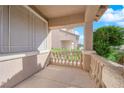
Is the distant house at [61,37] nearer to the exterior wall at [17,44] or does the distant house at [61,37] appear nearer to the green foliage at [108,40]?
the green foliage at [108,40]

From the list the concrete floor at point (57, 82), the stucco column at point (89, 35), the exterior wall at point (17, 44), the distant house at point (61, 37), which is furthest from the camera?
the distant house at point (61, 37)

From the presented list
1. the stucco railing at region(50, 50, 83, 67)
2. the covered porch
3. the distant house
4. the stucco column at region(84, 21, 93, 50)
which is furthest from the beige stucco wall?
the distant house

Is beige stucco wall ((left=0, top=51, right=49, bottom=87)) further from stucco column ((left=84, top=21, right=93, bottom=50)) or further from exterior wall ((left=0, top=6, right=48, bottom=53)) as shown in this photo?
stucco column ((left=84, top=21, right=93, bottom=50))

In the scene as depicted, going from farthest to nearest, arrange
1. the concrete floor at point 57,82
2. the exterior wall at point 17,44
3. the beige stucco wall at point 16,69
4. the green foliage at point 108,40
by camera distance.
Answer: the green foliage at point 108,40
the concrete floor at point 57,82
the exterior wall at point 17,44
the beige stucco wall at point 16,69

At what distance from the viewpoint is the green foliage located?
318 inches

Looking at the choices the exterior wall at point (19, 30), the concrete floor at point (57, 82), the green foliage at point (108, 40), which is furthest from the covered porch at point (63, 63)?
the green foliage at point (108, 40)

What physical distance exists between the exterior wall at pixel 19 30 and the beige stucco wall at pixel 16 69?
10.7 inches

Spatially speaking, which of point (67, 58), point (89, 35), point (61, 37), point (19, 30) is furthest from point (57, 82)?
point (61, 37)

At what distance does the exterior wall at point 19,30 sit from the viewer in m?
2.85

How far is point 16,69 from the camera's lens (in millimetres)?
→ 3152

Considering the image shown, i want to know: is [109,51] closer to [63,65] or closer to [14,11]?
[63,65]

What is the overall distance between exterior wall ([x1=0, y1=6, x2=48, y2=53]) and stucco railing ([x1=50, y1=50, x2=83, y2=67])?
4.23ft

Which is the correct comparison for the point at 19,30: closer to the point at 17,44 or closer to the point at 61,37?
the point at 17,44
